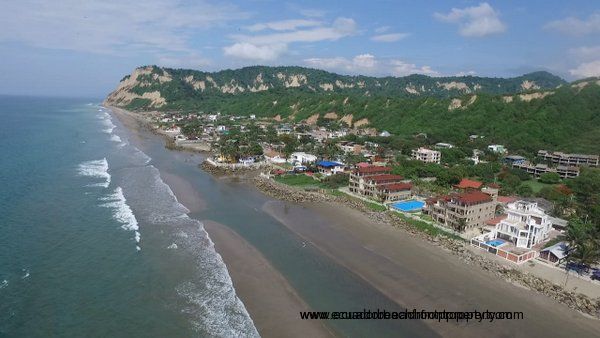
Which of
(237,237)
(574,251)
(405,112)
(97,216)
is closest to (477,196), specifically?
(574,251)

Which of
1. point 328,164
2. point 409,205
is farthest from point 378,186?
point 328,164

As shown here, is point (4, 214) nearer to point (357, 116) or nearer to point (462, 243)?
point (462, 243)

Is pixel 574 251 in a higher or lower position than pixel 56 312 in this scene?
higher

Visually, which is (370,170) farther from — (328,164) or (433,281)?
(433,281)

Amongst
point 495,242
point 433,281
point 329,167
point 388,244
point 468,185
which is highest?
point 468,185

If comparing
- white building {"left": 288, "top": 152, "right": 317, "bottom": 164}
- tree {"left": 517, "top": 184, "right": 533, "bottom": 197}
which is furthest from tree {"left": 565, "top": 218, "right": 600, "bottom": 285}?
white building {"left": 288, "top": 152, "right": 317, "bottom": 164}

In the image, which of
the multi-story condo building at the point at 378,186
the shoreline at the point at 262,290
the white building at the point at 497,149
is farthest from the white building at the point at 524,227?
the white building at the point at 497,149
